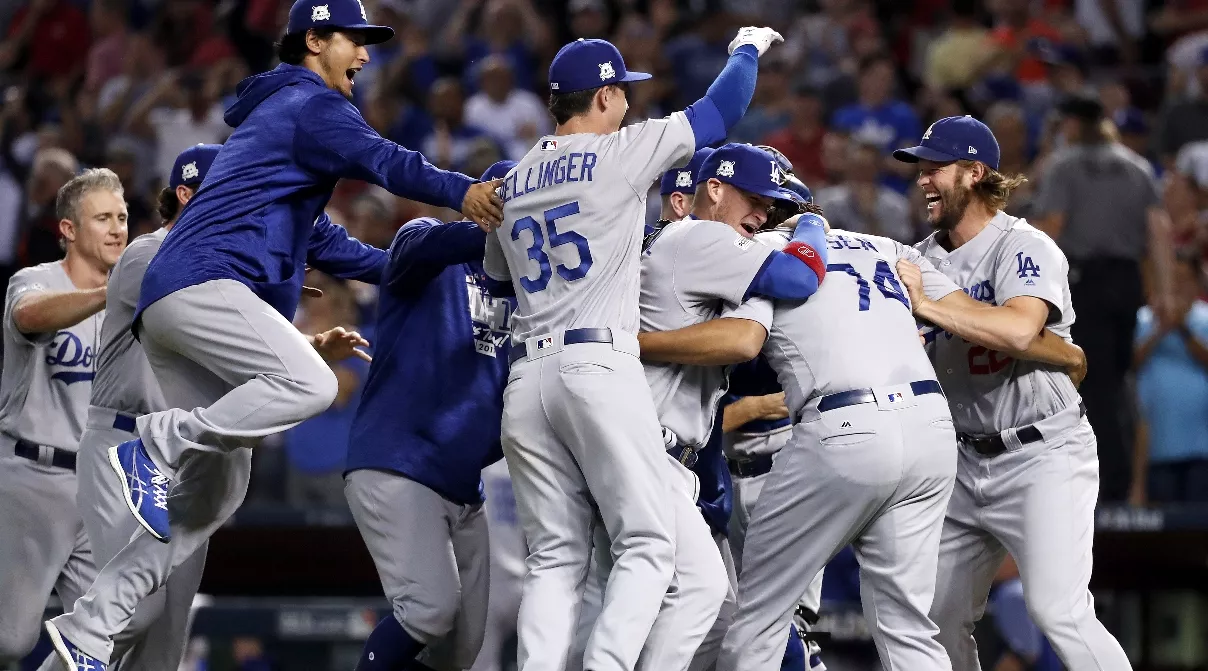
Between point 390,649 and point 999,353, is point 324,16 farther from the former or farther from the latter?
point 999,353

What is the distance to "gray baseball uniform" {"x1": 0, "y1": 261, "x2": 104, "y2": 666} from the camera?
6641mm

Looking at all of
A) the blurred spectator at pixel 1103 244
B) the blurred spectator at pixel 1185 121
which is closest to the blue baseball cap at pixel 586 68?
the blurred spectator at pixel 1103 244

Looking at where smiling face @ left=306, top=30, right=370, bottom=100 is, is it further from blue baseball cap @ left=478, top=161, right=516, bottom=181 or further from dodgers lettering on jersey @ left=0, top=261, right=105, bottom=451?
dodgers lettering on jersey @ left=0, top=261, right=105, bottom=451

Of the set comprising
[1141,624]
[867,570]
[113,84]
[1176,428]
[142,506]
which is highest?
[113,84]

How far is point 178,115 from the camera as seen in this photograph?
1259cm

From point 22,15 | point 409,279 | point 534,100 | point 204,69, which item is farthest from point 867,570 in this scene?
point 22,15

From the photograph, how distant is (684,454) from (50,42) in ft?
33.3

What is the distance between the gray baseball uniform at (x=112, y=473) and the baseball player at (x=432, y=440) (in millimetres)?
804

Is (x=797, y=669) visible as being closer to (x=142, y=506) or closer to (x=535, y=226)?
(x=535, y=226)

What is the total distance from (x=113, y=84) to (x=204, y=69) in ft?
2.48

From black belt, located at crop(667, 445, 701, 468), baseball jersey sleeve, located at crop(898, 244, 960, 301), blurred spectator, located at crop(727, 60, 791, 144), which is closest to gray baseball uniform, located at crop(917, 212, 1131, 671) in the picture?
baseball jersey sleeve, located at crop(898, 244, 960, 301)

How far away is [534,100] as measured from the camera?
500 inches

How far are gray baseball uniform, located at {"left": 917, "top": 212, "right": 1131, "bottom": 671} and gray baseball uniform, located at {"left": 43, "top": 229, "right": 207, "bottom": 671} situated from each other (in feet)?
9.75

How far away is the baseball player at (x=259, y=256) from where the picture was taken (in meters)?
5.57
